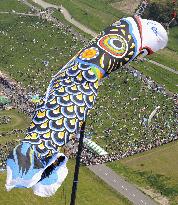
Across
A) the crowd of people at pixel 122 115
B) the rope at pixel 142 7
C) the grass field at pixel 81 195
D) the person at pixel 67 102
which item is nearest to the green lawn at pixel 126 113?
the crowd of people at pixel 122 115

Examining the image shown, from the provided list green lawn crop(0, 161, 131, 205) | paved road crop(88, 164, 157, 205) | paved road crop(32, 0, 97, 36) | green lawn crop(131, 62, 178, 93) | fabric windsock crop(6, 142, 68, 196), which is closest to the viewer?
fabric windsock crop(6, 142, 68, 196)

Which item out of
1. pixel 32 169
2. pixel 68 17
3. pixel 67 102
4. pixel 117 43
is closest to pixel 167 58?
pixel 68 17

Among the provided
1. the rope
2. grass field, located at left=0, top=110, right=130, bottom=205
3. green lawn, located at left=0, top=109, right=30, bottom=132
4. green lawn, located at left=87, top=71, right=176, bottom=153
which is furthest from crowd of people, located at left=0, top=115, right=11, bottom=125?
the rope

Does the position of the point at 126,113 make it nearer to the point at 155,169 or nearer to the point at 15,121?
the point at 15,121

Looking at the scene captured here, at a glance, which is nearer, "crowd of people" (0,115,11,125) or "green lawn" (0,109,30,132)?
"green lawn" (0,109,30,132)

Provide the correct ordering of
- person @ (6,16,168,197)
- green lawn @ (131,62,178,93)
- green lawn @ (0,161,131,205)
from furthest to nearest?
green lawn @ (131,62,178,93), green lawn @ (0,161,131,205), person @ (6,16,168,197)

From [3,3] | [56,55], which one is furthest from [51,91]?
[3,3]

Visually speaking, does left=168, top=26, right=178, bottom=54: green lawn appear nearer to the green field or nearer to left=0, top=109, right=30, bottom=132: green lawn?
the green field
